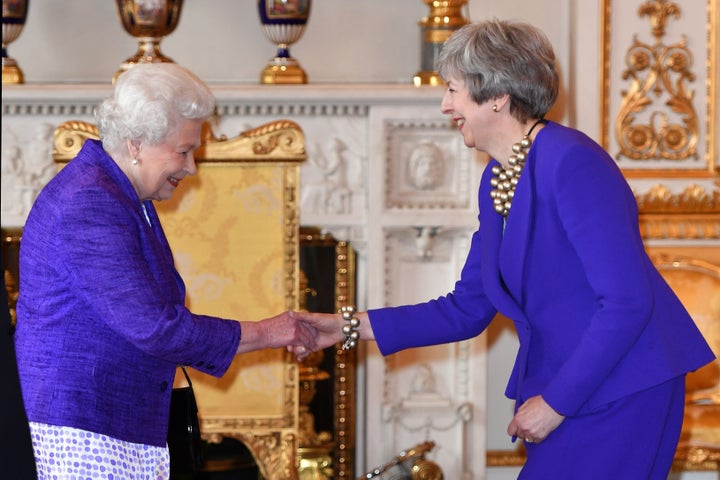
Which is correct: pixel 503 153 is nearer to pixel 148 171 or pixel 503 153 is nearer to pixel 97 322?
pixel 148 171

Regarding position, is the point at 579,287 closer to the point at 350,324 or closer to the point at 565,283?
the point at 565,283

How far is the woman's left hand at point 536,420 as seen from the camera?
2275mm

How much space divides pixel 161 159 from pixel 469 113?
0.65 meters

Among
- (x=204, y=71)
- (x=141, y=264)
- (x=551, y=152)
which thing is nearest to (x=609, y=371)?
(x=551, y=152)

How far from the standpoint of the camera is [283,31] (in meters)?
4.00

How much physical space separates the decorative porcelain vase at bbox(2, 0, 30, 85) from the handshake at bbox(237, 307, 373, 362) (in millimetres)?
1708

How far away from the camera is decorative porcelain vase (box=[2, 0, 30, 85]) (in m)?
3.96

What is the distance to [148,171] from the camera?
2469mm

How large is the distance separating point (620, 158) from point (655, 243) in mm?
336

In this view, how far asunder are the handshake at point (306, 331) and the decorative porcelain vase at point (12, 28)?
171cm

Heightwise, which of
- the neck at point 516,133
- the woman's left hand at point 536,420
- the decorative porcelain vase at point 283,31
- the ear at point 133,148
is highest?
the decorative porcelain vase at point 283,31

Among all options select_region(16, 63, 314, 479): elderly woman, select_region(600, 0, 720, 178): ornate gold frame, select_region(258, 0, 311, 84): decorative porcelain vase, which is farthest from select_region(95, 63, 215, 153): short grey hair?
select_region(600, 0, 720, 178): ornate gold frame

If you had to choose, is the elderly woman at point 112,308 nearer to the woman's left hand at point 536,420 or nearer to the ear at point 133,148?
the ear at point 133,148

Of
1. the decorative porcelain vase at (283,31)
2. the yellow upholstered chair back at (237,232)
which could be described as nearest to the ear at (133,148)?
the yellow upholstered chair back at (237,232)
